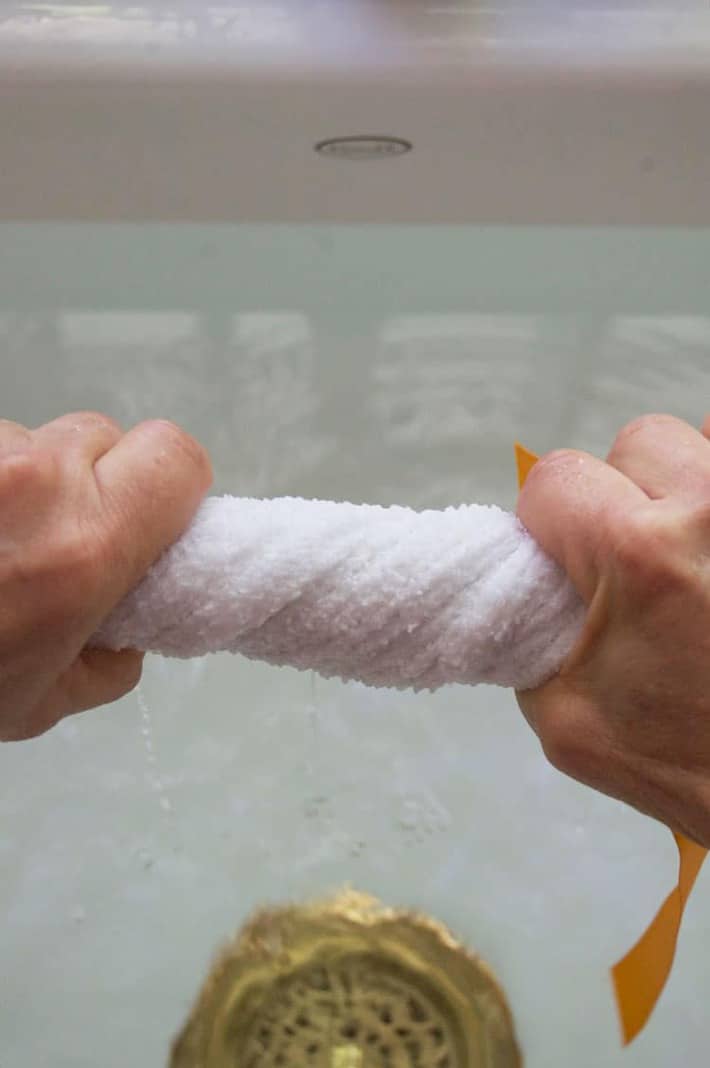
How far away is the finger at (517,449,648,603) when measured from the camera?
34 centimetres

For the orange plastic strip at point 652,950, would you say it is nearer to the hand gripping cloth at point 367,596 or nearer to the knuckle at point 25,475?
the hand gripping cloth at point 367,596

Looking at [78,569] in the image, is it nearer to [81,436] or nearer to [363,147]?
[81,436]

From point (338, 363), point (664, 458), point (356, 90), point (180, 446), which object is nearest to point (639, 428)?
point (664, 458)

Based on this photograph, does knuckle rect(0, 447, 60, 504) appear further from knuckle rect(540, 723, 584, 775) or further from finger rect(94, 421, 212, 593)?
knuckle rect(540, 723, 584, 775)

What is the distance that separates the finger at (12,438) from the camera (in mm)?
342

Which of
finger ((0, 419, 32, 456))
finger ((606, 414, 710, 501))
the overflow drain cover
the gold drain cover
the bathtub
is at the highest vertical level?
finger ((0, 419, 32, 456))

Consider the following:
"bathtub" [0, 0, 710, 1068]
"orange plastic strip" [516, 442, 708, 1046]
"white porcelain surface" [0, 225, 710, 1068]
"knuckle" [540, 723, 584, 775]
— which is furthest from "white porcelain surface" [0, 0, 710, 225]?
"knuckle" [540, 723, 584, 775]

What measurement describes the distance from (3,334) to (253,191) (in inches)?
13.1

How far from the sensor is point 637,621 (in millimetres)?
324

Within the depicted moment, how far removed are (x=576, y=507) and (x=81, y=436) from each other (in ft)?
0.58

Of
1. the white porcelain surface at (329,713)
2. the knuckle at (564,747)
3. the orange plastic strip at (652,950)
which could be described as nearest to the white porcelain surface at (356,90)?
the white porcelain surface at (329,713)

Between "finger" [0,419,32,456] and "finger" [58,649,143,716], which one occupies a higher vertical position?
"finger" [0,419,32,456]

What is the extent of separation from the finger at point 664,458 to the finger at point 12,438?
21 cm

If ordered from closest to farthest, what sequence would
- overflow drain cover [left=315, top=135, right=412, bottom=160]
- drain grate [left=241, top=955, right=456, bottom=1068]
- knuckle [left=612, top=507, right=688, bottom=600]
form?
knuckle [left=612, top=507, right=688, bottom=600] < drain grate [left=241, top=955, right=456, bottom=1068] < overflow drain cover [left=315, top=135, right=412, bottom=160]
